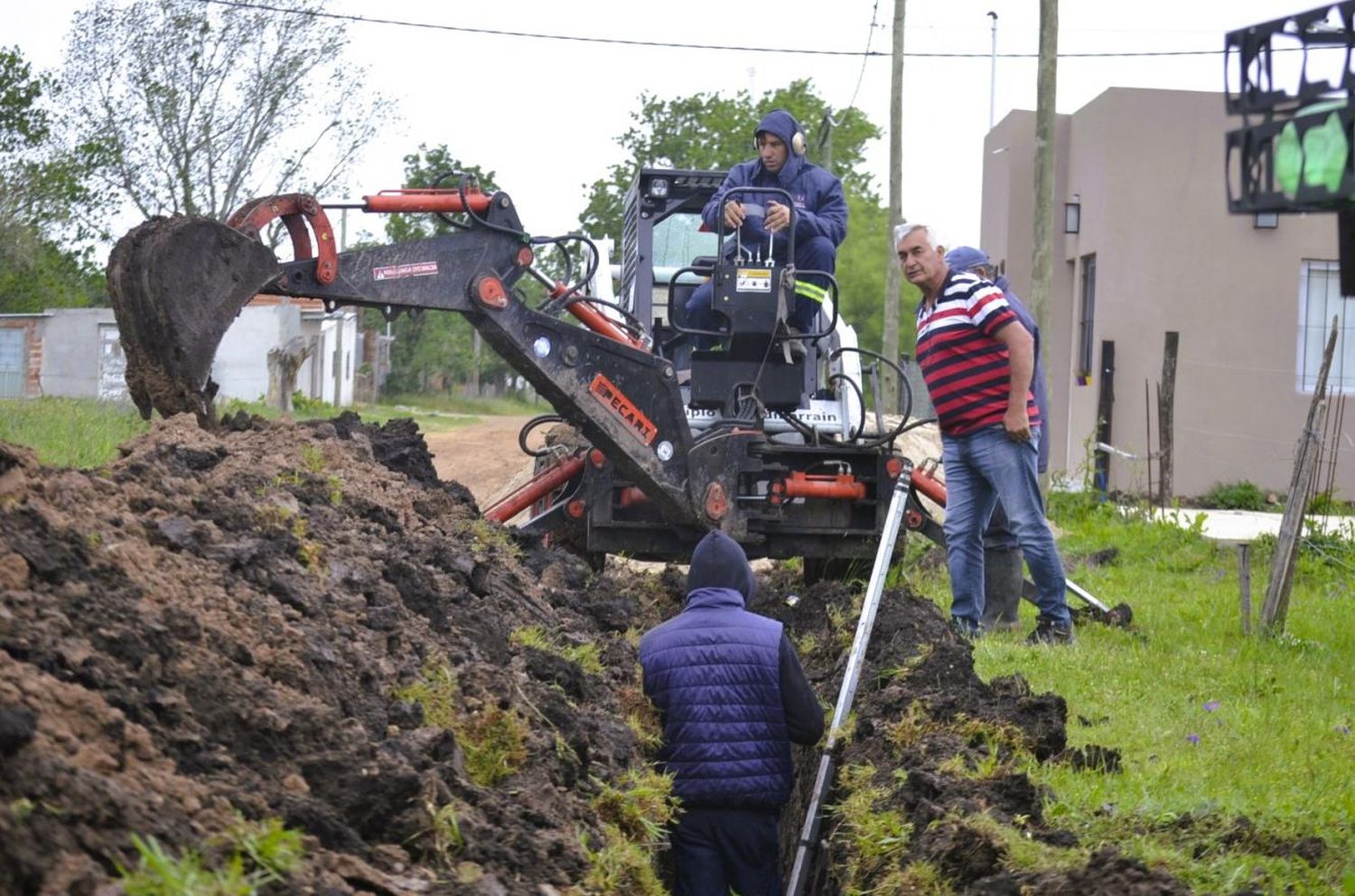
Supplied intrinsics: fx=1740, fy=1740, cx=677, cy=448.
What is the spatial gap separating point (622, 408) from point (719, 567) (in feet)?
9.33

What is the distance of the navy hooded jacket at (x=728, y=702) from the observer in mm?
6465

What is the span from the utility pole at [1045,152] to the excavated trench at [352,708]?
9.80m

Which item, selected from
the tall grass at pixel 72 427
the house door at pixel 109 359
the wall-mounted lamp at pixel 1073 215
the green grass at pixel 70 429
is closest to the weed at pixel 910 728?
the tall grass at pixel 72 427

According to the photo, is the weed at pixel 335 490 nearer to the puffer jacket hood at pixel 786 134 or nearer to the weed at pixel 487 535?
the weed at pixel 487 535

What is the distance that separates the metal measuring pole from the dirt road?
10590 mm

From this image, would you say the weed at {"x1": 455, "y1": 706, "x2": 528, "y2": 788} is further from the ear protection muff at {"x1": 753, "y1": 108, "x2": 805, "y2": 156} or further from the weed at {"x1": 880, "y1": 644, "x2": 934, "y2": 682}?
the ear protection muff at {"x1": 753, "y1": 108, "x2": 805, "y2": 156}

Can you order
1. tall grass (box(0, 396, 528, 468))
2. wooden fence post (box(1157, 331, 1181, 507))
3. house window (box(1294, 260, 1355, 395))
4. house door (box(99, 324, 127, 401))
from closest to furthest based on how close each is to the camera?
tall grass (box(0, 396, 528, 468)), wooden fence post (box(1157, 331, 1181, 507)), house window (box(1294, 260, 1355, 395)), house door (box(99, 324, 127, 401))

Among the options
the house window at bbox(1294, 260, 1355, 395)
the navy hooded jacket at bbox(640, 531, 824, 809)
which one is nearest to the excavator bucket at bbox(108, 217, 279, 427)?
the navy hooded jacket at bbox(640, 531, 824, 809)

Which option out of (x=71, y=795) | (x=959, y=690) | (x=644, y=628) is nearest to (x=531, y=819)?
(x=71, y=795)

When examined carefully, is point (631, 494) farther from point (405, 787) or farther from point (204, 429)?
point (405, 787)

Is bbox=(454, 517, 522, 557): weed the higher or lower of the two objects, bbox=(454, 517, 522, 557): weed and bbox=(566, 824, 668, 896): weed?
the higher

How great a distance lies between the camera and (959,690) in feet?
22.8

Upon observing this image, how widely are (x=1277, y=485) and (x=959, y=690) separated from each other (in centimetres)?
1501

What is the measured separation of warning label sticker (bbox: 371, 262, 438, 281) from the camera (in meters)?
8.47
